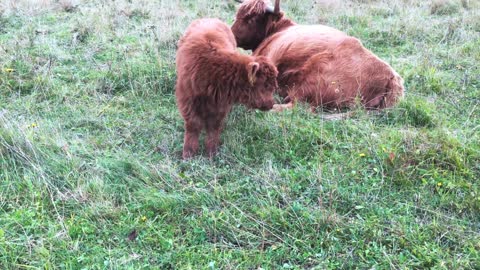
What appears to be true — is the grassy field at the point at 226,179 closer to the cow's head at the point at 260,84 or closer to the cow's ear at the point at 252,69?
the cow's head at the point at 260,84

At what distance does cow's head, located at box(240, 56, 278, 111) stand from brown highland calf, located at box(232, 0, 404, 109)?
3.25 ft

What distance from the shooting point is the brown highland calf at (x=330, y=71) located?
4.59 meters

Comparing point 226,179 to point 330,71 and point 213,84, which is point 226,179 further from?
point 330,71

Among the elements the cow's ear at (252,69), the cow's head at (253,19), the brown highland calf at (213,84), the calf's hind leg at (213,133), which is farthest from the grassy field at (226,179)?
the cow's head at (253,19)

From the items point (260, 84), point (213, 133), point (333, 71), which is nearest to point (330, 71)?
point (333, 71)

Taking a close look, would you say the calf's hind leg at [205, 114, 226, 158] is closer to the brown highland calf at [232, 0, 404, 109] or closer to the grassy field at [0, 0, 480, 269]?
the grassy field at [0, 0, 480, 269]

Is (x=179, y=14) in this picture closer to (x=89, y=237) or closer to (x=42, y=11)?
(x=42, y=11)

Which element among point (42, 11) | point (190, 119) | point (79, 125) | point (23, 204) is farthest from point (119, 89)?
point (42, 11)

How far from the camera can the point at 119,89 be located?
17.1 ft

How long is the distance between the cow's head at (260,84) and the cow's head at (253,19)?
236cm

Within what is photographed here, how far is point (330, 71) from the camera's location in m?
4.74

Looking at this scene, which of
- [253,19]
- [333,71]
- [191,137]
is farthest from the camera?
[253,19]

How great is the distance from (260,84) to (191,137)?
745 millimetres

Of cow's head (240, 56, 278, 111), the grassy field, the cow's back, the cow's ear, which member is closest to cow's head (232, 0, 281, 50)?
the cow's back
